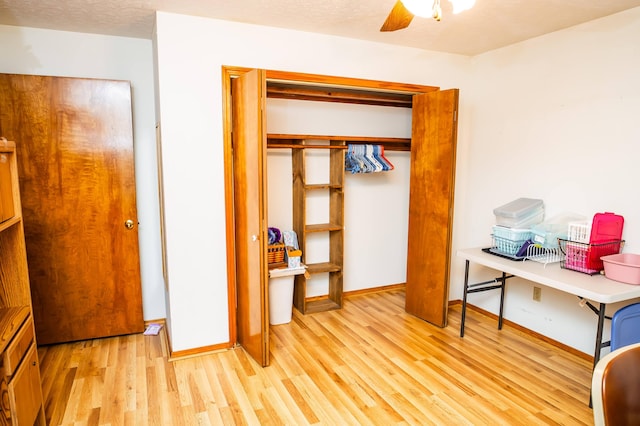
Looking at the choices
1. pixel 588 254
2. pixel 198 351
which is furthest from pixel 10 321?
pixel 588 254

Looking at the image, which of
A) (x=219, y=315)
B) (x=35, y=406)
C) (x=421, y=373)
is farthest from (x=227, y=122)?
(x=421, y=373)

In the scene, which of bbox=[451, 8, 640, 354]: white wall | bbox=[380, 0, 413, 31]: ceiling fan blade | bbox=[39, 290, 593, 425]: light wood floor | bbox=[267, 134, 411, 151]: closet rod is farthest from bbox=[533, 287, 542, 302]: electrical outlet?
bbox=[380, 0, 413, 31]: ceiling fan blade

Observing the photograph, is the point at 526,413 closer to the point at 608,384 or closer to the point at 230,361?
the point at 608,384

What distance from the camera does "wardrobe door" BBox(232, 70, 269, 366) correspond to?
2.58 m

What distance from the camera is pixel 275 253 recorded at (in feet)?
11.5

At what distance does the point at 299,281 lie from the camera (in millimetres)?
3787

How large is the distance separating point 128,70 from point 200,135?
0.96 meters

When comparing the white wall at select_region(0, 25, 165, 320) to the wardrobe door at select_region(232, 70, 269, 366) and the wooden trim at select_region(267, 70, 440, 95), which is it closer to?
the wardrobe door at select_region(232, 70, 269, 366)

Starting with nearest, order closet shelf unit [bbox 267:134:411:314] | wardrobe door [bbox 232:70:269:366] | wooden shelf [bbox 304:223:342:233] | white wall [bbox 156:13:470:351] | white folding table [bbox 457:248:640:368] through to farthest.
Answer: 1. white folding table [bbox 457:248:640:368]
2. wardrobe door [bbox 232:70:269:366]
3. white wall [bbox 156:13:470:351]
4. closet shelf unit [bbox 267:134:411:314]
5. wooden shelf [bbox 304:223:342:233]

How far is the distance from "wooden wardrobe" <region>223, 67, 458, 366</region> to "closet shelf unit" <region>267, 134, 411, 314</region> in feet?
1.26

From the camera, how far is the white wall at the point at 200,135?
271cm

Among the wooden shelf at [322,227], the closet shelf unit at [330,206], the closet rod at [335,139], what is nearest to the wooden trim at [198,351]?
the closet shelf unit at [330,206]

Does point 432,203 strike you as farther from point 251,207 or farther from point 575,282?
point 251,207

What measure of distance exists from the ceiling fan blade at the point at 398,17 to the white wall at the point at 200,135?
3.96ft
